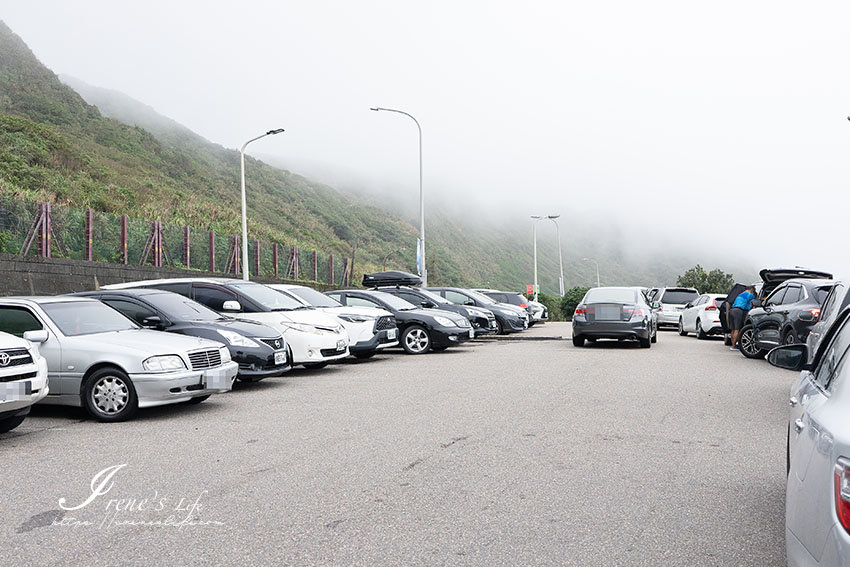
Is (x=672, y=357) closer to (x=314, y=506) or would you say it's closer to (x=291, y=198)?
(x=314, y=506)

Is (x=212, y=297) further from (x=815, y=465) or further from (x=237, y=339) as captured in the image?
(x=815, y=465)

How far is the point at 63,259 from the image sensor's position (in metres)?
20.6

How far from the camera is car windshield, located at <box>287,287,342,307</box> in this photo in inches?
620

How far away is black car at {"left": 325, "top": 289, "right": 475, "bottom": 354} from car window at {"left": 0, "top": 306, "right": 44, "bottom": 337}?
862cm

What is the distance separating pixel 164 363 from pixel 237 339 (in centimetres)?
221

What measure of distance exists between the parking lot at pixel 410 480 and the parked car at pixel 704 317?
1306cm

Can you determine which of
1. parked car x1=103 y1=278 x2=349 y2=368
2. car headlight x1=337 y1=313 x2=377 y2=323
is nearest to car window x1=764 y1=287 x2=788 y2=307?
car headlight x1=337 y1=313 x2=377 y2=323

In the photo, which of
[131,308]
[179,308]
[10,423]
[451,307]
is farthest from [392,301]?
[10,423]

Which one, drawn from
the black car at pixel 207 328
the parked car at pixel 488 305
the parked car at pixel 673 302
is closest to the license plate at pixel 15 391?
the black car at pixel 207 328

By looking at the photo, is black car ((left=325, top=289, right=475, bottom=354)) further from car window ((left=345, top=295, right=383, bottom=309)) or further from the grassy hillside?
the grassy hillside

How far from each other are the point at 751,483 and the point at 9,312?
8007 mm

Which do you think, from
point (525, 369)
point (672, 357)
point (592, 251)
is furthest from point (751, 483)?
point (592, 251)

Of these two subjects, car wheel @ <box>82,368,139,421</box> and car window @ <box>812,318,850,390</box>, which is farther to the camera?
car wheel @ <box>82,368,139,421</box>

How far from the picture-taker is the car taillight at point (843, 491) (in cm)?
238
